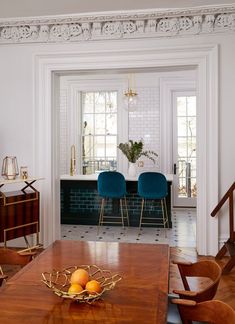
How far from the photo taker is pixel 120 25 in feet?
15.3

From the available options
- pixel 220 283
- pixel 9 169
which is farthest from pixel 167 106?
pixel 220 283

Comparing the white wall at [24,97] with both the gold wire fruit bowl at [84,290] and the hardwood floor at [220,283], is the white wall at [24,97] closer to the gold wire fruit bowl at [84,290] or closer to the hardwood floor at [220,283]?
the hardwood floor at [220,283]

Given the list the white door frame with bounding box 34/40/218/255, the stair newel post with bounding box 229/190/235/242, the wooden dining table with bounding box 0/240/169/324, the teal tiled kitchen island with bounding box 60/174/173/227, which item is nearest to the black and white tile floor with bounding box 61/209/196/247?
the teal tiled kitchen island with bounding box 60/174/173/227

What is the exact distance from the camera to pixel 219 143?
179 inches

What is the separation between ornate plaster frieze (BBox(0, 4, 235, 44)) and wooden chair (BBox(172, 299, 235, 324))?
12.6 ft

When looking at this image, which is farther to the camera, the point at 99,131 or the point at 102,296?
the point at 99,131

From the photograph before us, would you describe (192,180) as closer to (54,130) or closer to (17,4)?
(54,130)

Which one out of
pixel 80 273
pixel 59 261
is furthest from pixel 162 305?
pixel 59 261

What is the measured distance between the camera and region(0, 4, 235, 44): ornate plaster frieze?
4.45 m

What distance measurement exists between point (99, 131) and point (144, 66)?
4.06 m

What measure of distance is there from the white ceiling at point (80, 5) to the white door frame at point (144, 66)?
50 cm

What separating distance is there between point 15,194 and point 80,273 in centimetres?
290

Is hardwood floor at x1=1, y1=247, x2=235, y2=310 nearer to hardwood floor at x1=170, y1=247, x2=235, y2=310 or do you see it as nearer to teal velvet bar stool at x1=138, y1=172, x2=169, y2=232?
hardwood floor at x1=170, y1=247, x2=235, y2=310

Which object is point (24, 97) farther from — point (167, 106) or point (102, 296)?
point (167, 106)
